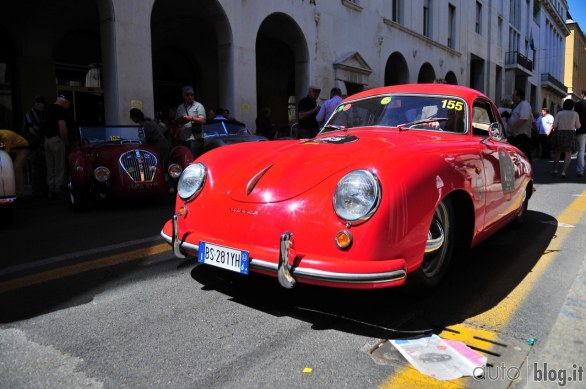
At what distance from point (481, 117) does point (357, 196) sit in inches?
87.3

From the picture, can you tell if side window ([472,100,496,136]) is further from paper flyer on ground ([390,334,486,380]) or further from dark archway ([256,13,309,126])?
dark archway ([256,13,309,126])

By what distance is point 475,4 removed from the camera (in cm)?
2712

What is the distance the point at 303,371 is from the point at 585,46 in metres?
82.7

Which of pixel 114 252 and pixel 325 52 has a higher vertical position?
pixel 325 52

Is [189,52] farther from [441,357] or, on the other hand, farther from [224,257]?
[441,357]

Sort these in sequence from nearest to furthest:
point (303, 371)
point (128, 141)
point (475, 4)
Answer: point (303, 371)
point (128, 141)
point (475, 4)

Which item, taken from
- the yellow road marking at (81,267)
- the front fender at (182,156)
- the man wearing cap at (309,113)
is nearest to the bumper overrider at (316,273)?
the yellow road marking at (81,267)

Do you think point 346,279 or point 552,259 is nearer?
point 346,279

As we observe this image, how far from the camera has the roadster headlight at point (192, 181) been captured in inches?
127

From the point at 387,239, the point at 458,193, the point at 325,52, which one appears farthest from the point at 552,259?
the point at 325,52

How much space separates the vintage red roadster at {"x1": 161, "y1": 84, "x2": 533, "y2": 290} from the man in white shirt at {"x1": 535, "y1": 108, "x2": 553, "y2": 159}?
45.9ft

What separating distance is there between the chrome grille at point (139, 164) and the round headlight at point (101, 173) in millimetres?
232

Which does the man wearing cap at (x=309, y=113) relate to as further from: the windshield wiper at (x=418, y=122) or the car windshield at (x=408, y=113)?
the windshield wiper at (x=418, y=122)

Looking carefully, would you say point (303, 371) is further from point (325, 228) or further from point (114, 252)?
point (114, 252)
